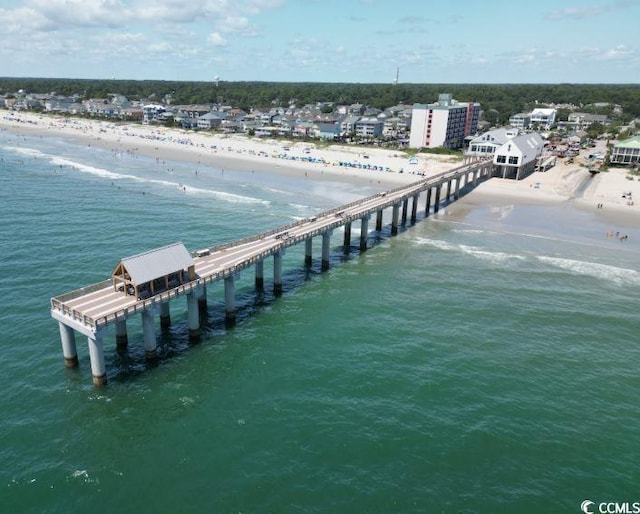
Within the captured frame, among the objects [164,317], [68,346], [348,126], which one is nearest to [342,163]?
[348,126]

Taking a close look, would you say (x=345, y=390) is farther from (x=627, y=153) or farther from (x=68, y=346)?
(x=627, y=153)

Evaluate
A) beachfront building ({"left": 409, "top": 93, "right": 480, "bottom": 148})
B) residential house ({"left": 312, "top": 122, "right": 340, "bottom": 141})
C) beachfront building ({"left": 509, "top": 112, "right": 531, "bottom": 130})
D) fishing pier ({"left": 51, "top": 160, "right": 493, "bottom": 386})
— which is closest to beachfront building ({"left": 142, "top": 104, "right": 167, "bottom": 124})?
residential house ({"left": 312, "top": 122, "right": 340, "bottom": 141})

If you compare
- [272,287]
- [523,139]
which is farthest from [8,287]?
[523,139]

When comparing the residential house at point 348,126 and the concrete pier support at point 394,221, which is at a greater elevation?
the residential house at point 348,126

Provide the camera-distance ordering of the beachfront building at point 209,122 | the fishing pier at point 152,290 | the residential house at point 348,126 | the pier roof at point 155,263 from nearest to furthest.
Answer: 1. the fishing pier at point 152,290
2. the pier roof at point 155,263
3. the residential house at point 348,126
4. the beachfront building at point 209,122

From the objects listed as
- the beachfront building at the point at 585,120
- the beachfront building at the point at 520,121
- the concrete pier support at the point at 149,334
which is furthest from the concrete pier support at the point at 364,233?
the beachfront building at the point at 585,120

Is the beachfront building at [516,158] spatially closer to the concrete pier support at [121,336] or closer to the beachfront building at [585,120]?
the concrete pier support at [121,336]

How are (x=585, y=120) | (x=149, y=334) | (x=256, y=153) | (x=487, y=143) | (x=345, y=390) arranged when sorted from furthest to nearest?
(x=585, y=120) < (x=256, y=153) < (x=487, y=143) < (x=149, y=334) < (x=345, y=390)

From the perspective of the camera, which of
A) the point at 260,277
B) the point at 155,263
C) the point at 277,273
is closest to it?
the point at 155,263
